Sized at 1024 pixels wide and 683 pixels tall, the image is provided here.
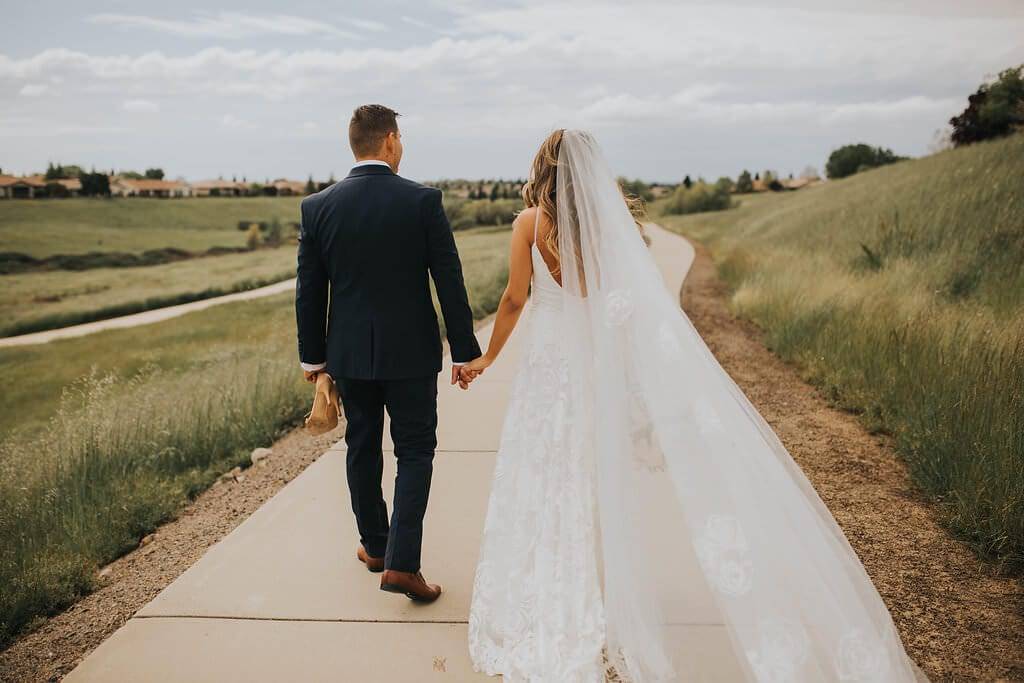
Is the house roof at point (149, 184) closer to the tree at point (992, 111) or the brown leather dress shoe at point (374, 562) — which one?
the tree at point (992, 111)

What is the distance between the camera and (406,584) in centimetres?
317

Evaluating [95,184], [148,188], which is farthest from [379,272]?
[148,188]

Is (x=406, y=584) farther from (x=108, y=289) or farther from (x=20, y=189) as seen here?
(x=20, y=189)

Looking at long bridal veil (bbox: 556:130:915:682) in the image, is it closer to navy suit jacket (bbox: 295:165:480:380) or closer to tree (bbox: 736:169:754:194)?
navy suit jacket (bbox: 295:165:480:380)

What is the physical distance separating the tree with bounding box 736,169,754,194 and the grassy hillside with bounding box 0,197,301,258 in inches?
2347

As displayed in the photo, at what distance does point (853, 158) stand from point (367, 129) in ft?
326

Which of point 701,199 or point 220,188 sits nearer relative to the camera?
point 701,199

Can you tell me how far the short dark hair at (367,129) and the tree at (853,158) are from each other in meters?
94.9

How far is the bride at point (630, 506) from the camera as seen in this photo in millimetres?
2393

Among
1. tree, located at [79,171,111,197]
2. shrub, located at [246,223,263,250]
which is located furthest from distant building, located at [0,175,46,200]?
shrub, located at [246,223,263,250]

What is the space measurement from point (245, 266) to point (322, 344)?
52798 mm

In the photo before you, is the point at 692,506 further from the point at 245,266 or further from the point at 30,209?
the point at 245,266

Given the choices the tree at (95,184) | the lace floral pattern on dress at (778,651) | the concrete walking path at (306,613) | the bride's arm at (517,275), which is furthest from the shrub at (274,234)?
the lace floral pattern on dress at (778,651)

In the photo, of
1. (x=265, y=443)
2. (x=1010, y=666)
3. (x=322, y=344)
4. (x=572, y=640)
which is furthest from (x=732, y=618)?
(x=265, y=443)
